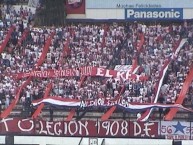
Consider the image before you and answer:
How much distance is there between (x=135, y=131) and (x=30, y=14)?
13023mm

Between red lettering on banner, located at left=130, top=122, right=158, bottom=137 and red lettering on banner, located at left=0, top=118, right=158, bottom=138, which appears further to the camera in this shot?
red lettering on banner, located at left=0, top=118, right=158, bottom=138

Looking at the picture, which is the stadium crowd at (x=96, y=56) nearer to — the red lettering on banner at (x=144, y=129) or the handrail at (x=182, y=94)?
the handrail at (x=182, y=94)

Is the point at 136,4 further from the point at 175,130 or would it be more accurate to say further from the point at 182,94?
the point at 175,130

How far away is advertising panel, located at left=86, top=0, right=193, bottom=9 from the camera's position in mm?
43031

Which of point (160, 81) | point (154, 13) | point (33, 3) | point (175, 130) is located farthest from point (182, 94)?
point (33, 3)

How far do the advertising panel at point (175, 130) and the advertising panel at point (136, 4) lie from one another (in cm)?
1189

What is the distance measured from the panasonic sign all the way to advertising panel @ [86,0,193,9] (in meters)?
0.19

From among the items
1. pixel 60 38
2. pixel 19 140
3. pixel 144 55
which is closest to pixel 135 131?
pixel 19 140

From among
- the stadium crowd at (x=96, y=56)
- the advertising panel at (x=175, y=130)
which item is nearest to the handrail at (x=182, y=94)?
the stadium crowd at (x=96, y=56)

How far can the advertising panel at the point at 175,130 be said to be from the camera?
104ft

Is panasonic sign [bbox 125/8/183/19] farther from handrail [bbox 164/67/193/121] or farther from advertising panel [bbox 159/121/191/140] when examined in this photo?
advertising panel [bbox 159/121/191/140]

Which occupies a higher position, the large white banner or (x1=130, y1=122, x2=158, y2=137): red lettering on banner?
the large white banner

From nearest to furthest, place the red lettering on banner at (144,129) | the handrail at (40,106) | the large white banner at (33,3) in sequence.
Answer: the red lettering on banner at (144,129), the handrail at (40,106), the large white banner at (33,3)

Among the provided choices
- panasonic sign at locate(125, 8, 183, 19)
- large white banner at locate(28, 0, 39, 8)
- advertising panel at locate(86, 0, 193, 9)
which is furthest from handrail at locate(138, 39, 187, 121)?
large white banner at locate(28, 0, 39, 8)
